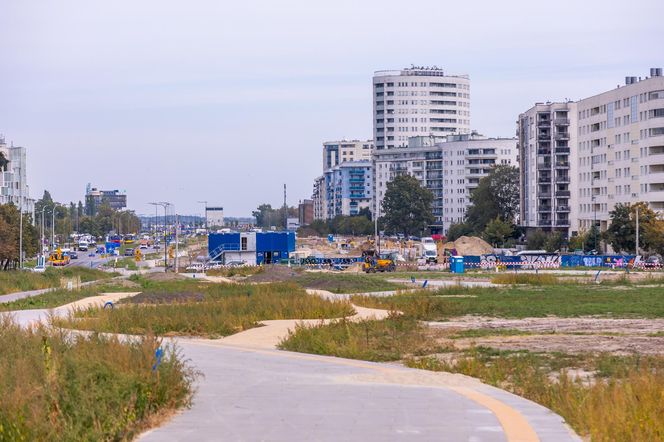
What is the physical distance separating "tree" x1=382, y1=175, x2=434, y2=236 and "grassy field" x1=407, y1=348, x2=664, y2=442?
521ft

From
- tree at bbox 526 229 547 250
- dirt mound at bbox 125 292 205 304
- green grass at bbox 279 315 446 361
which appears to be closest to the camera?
green grass at bbox 279 315 446 361

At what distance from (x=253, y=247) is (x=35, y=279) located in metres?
48.4

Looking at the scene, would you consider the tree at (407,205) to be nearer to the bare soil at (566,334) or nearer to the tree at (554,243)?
the tree at (554,243)

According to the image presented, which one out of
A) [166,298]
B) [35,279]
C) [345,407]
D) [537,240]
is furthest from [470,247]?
[345,407]

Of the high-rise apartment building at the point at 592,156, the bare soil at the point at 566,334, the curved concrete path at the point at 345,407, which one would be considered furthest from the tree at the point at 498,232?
the curved concrete path at the point at 345,407

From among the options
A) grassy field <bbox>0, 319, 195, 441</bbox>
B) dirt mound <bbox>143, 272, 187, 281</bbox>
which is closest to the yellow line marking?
grassy field <bbox>0, 319, 195, 441</bbox>

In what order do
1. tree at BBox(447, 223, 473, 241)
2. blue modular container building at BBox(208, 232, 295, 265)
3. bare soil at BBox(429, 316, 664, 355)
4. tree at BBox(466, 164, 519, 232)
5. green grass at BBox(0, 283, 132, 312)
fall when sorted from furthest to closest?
tree at BBox(447, 223, 473, 241) < tree at BBox(466, 164, 519, 232) < blue modular container building at BBox(208, 232, 295, 265) < green grass at BBox(0, 283, 132, 312) < bare soil at BBox(429, 316, 664, 355)

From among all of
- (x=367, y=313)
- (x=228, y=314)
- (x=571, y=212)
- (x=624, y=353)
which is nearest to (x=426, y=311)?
(x=367, y=313)

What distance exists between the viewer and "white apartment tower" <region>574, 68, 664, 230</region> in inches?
3979

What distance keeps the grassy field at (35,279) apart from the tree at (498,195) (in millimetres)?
94394

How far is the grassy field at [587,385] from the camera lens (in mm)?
11844

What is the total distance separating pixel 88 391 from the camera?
12.8 meters

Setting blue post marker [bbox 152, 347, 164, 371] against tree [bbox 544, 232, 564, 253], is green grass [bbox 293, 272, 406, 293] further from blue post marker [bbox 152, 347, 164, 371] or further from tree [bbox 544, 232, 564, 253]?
tree [bbox 544, 232, 564, 253]

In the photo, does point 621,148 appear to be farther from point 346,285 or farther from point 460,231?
point 460,231
